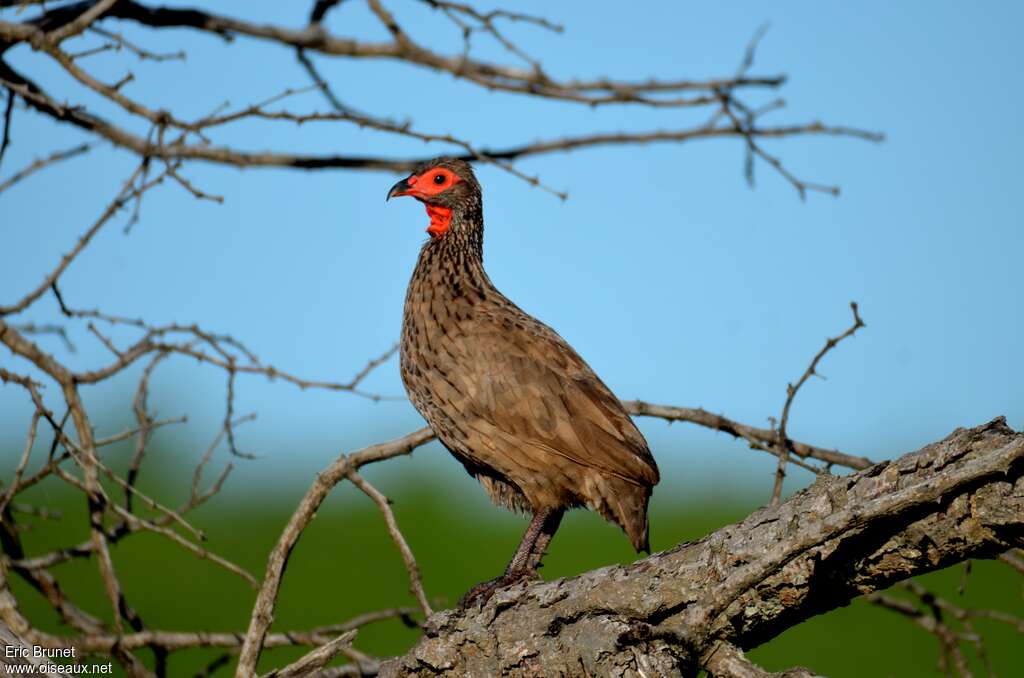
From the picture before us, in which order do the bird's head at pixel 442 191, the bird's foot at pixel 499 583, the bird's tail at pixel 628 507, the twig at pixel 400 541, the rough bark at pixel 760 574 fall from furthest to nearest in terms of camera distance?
the bird's head at pixel 442 191
the bird's tail at pixel 628 507
the bird's foot at pixel 499 583
the twig at pixel 400 541
the rough bark at pixel 760 574

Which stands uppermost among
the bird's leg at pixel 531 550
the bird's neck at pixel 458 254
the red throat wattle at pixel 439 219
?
the red throat wattle at pixel 439 219

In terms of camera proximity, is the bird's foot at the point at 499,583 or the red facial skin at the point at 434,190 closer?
the bird's foot at the point at 499,583

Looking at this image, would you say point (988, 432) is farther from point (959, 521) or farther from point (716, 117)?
point (716, 117)

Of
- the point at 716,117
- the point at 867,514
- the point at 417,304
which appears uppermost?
the point at 417,304

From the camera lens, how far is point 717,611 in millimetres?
2910

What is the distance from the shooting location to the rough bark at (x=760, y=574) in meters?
2.83

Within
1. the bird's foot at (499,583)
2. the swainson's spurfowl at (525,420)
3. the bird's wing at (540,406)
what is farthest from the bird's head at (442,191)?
the bird's foot at (499,583)

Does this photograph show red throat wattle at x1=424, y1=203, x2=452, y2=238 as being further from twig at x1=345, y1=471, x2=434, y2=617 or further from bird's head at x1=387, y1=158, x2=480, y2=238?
twig at x1=345, y1=471, x2=434, y2=617

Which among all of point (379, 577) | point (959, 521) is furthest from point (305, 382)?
point (379, 577)

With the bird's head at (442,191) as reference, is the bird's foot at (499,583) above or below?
below

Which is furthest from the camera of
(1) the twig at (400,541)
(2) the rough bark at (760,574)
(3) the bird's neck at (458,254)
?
(3) the bird's neck at (458,254)

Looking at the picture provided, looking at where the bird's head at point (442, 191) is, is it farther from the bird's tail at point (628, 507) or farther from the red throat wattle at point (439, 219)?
the bird's tail at point (628, 507)

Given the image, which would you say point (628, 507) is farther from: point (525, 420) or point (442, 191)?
point (442, 191)

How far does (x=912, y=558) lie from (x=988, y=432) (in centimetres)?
40
